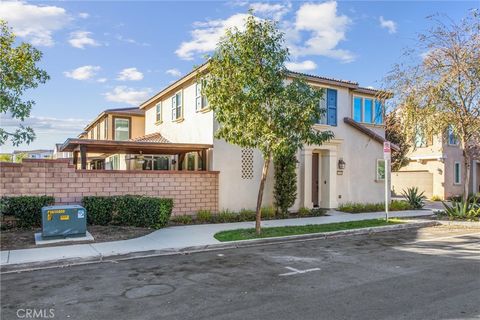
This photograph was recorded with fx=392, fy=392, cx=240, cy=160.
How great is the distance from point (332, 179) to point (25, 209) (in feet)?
40.1

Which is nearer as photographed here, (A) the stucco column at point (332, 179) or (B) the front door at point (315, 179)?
(A) the stucco column at point (332, 179)

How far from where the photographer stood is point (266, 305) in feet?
18.2

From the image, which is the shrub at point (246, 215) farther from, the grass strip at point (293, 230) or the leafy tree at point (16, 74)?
the leafy tree at point (16, 74)

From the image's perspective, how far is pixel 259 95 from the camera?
10680 mm

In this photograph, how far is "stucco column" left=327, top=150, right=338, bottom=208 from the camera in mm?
17688

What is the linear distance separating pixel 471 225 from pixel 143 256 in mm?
11713

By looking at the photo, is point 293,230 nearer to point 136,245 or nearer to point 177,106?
point 136,245

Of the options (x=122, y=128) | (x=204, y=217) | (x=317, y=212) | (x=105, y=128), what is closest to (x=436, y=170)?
(x=317, y=212)

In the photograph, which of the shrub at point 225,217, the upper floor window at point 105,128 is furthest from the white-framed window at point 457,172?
the upper floor window at point 105,128

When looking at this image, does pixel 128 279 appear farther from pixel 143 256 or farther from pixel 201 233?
pixel 201 233

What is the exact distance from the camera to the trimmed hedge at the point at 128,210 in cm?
1210

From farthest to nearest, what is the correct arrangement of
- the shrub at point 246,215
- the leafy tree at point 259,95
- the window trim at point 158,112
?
the window trim at point 158,112
the shrub at point 246,215
the leafy tree at point 259,95

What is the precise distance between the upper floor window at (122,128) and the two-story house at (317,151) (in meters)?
5.03

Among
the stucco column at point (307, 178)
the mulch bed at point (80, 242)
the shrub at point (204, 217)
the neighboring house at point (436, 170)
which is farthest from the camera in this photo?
the neighboring house at point (436, 170)
